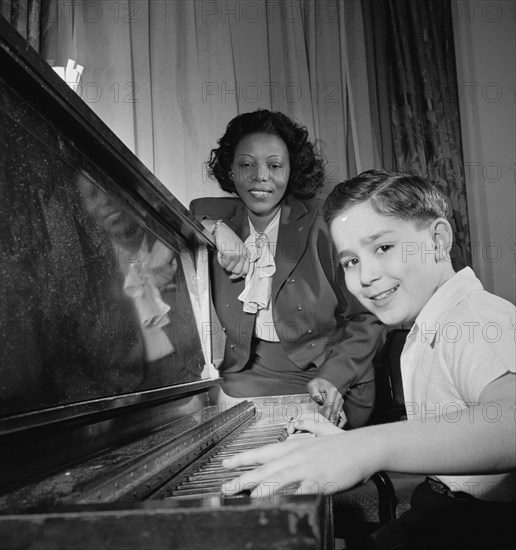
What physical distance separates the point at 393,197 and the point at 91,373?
70cm

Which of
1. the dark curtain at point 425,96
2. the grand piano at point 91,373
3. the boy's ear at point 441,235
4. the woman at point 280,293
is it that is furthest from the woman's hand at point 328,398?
the dark curtain at point 425,96

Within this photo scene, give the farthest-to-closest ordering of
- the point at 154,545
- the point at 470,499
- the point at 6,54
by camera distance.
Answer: the point at 470,499
the point at 6,54
the point at 154,545

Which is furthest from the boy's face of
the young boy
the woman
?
the woman

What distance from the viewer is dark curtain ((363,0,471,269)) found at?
346 centimetres

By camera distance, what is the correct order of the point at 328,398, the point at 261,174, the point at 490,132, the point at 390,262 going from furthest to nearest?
the point at 490,132, the point at 261,174, the point at 328,398, the point at 390,262

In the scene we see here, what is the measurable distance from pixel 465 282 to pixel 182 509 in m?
0.78

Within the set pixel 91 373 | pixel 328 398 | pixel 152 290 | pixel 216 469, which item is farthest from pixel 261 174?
pixel 216 469

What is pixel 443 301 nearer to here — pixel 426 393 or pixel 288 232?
pixel 426 393

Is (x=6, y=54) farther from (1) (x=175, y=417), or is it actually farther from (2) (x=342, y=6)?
(2) (x=342, y=6)

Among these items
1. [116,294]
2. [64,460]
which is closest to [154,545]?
[64,460]

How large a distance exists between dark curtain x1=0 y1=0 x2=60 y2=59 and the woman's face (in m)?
1.06

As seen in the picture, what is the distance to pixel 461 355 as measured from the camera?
908 mm

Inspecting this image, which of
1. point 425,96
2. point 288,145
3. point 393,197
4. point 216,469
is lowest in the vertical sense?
point 216,469

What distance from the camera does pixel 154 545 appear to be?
0.46 m
